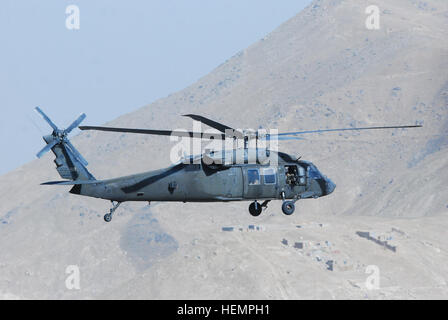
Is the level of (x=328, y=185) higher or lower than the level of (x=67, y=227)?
higher

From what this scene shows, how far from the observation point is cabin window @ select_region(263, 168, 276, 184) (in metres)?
42.5

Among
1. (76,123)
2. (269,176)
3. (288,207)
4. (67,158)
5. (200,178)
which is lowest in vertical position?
(288,207)

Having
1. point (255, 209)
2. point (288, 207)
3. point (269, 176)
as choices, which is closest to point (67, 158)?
point (255, 209)

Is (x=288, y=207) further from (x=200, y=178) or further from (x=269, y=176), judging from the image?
(x=200, y=178)

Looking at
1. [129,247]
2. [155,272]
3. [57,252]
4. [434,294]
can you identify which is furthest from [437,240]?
[57,252]

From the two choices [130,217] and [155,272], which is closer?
[155,272]

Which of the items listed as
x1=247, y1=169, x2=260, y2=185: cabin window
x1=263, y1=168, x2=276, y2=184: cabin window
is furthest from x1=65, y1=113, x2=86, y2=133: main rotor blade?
x1=263, y1=168, x2=276, y2=184: cabin window

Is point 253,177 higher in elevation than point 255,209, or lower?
higher

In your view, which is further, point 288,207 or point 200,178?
point 288,207

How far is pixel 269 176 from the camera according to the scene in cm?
4262

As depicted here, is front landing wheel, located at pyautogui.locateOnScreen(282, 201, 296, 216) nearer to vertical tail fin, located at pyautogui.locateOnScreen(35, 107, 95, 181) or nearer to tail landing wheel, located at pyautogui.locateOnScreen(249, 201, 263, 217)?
tail landing wheel, located at pyautogui.locateOnScreen(249, 201, 263, 217)

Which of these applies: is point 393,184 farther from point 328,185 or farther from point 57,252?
point 328,185
